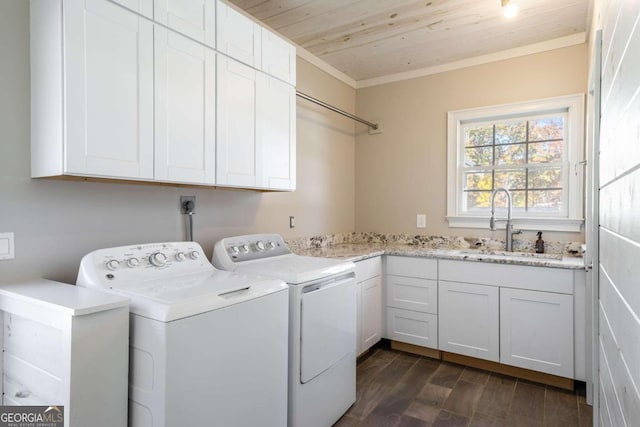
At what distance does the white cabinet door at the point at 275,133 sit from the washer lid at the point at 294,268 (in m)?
0.47

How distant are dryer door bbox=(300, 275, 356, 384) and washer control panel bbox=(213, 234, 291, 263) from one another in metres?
0.52

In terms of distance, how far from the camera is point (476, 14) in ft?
8.41

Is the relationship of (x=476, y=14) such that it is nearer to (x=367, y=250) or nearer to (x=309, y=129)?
(x=309, y=129)

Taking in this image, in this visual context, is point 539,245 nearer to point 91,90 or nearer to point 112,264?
point 112,264

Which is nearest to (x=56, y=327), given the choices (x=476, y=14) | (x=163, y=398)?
(x=163, y=398)

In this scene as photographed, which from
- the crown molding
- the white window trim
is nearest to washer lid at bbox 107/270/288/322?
the white window trim

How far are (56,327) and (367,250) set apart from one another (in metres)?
2.24

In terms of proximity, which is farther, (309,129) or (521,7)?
(309,129)

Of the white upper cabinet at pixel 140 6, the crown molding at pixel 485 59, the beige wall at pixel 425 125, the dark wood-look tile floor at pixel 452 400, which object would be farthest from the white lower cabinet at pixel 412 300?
the white upper cabinet at pixel 140 6

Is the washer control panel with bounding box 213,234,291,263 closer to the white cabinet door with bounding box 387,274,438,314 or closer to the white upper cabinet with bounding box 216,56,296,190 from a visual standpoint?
the white upper cabinet with bounding box 216,56,296,190

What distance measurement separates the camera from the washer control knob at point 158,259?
1.79 m

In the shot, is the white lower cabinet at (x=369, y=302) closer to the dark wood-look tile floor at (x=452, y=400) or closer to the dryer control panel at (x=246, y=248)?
the dark wood-look tile floor at (x=452, y=400)

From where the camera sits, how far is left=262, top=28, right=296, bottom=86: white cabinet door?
227cm

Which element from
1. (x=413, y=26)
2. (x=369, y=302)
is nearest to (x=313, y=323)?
(x=369, y=302)
